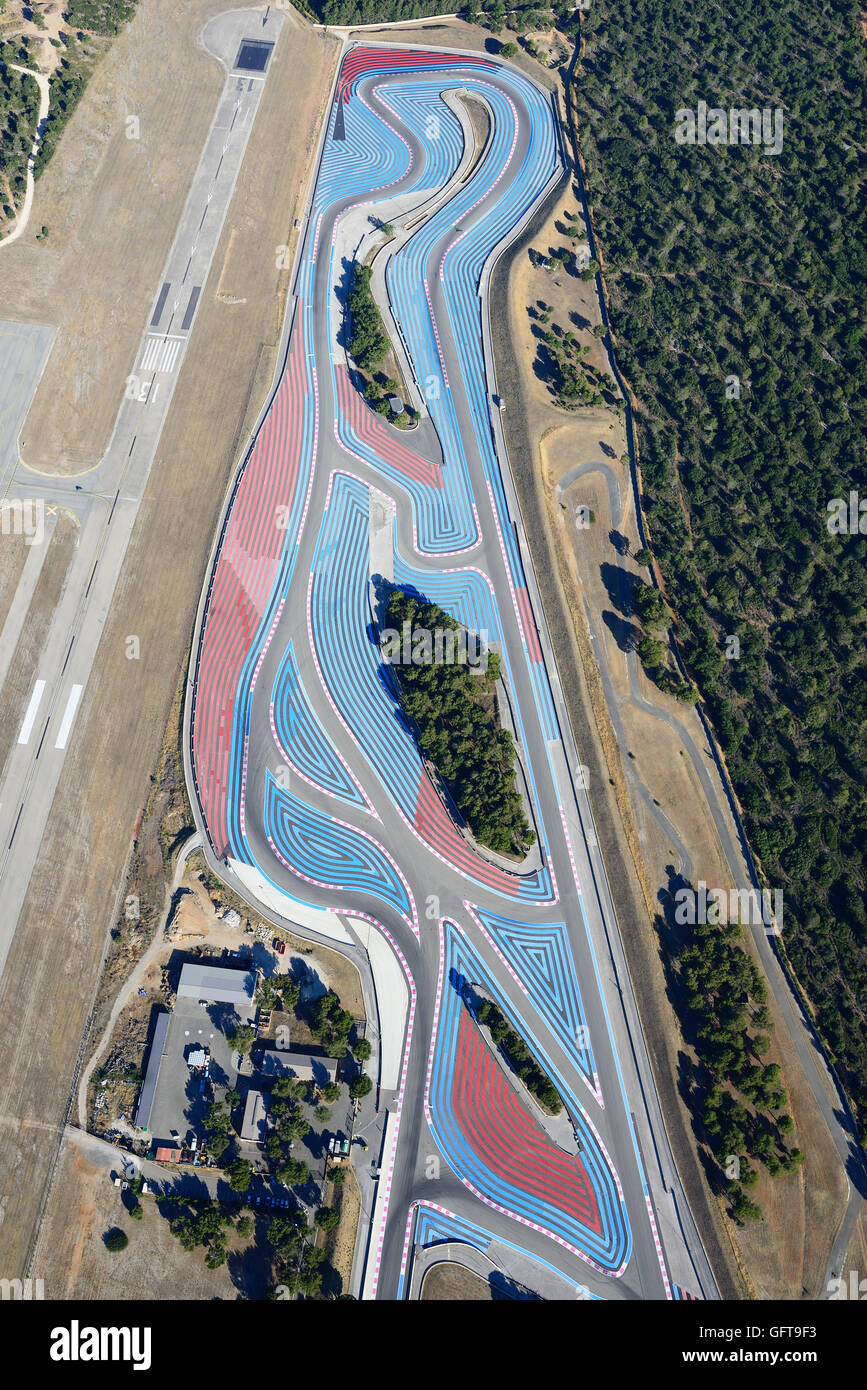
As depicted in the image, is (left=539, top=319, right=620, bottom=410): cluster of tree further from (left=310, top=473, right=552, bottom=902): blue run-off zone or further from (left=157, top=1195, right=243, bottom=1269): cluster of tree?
(left=157, top=1195, right=243, bottom=1269): cluster of tree

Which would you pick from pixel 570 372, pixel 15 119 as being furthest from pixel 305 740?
pixel 15 119

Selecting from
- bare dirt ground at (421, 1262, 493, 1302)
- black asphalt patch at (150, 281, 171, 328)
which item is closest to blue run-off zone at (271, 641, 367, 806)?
bare dirt ground at (421, 1262, 493, 1302)

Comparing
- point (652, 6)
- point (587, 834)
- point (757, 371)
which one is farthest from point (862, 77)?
point (587, 834)

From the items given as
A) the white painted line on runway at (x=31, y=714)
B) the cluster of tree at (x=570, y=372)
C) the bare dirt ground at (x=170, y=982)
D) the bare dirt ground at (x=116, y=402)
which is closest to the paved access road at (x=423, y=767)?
the bare dirt ground at (x=170, y=982)

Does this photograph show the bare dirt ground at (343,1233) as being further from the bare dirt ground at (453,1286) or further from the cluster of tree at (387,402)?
the cluster of tree at (387,402)
